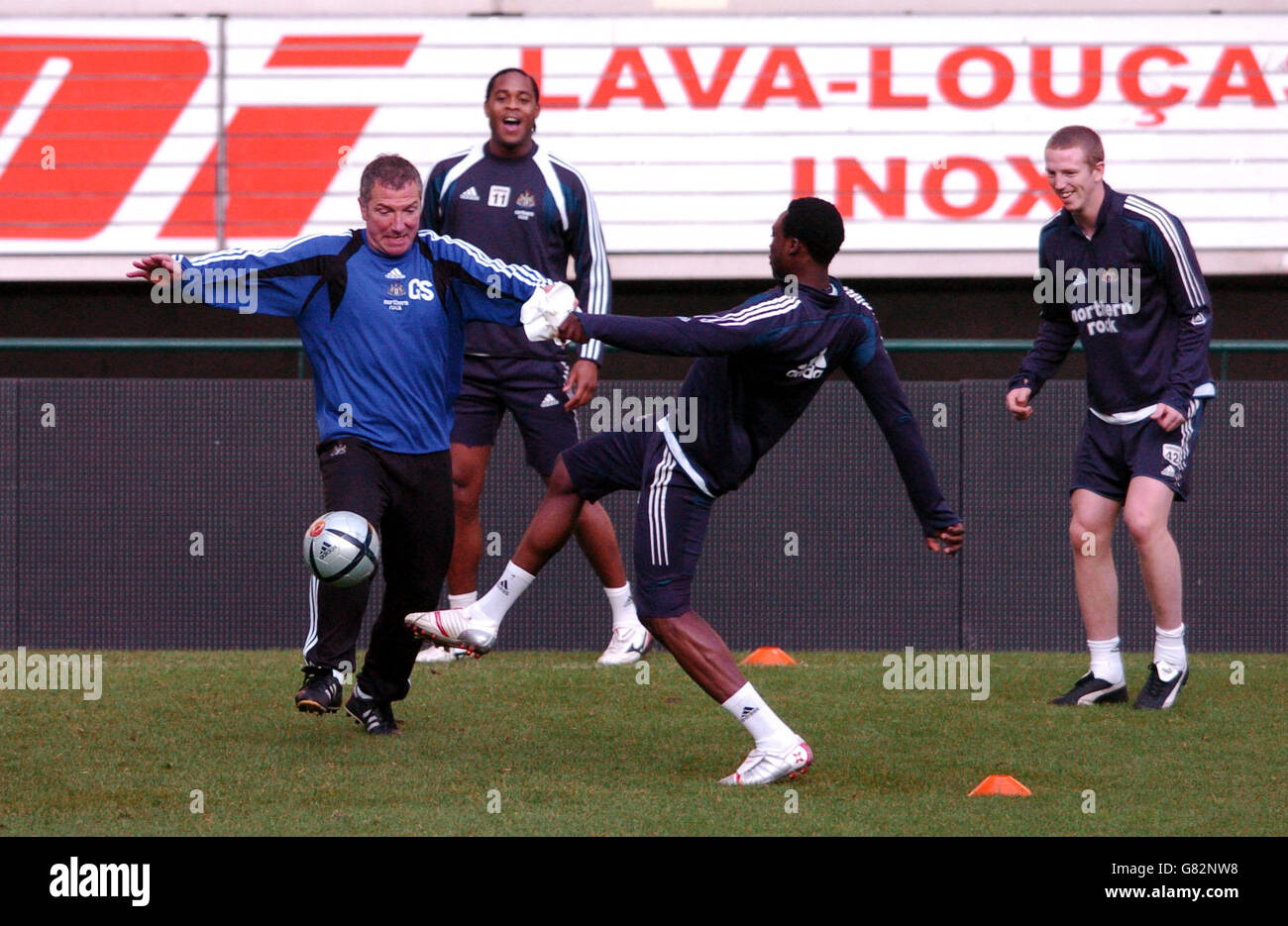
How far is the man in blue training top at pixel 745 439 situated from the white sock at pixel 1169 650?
1.68 metres

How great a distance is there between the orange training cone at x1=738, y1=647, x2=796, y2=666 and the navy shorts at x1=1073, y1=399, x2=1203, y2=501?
1917 millimetres

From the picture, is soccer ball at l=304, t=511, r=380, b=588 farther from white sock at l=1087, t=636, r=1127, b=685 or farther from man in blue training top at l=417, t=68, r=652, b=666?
white sock at l=1087, t=636, r=1127, b=685

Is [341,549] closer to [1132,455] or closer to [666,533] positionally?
[666,533]

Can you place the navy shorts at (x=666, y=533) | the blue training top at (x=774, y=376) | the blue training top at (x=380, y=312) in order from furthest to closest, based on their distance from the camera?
the blue training top at (x=380, y=312), the navy shorts at (x=666, y=533), the blue training top at (x=774, y=376)

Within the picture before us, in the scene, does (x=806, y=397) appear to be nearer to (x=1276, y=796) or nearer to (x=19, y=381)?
(x=1276, y=796)

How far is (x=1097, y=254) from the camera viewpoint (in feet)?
24.5

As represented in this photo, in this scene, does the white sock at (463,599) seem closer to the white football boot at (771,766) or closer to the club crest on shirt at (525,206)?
the club crest on shirt at (525,206)

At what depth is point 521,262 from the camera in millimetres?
8406

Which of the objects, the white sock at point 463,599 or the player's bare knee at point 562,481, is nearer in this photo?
the player's bare knee at point 562,481

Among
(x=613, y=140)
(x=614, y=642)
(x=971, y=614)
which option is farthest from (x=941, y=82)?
(x=614, y=642)

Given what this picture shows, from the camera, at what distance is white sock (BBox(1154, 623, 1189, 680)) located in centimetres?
745

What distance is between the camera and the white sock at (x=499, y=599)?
631cm

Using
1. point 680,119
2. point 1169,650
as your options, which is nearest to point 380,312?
point 1169,650

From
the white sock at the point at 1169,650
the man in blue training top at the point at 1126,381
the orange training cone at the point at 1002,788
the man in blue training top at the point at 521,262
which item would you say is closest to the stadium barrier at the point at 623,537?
the man in blue training top at the point at 521,262
